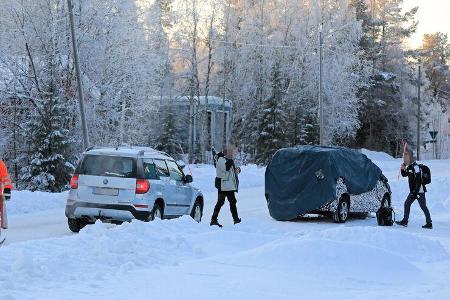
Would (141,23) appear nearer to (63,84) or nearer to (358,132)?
(63,84)

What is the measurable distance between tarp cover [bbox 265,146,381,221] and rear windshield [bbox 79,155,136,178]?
4.63 m

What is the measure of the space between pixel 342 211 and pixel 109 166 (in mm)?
5924

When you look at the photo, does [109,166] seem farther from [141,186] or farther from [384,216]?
[384,216]

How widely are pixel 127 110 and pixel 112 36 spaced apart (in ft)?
13.4

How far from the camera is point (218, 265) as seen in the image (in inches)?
350

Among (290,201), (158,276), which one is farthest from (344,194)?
(158,276)

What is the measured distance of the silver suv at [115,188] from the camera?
13.6 meters

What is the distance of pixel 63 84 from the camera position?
103 ft

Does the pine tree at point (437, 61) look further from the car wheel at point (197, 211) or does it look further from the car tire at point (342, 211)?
the car wheel at point (197, 211)

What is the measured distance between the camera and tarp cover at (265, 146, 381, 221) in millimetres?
16469

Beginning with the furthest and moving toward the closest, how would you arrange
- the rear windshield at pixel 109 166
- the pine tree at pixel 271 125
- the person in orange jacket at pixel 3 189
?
the pine tree at pixel 271 125, the rear windshield at pixel 109 166, the person in orange jacket at pixel 3 189

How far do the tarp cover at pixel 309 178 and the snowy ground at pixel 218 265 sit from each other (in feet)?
13.3

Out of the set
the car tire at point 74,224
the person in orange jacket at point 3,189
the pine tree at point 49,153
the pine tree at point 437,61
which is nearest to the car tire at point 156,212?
the car tire at point 74,224

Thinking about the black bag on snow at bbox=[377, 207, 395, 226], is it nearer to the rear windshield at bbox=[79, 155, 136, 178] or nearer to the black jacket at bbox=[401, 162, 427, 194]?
the black jacket at bbox=[401, 162, 427, 194]
